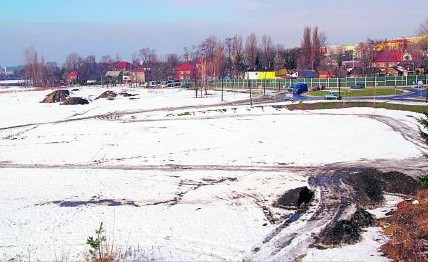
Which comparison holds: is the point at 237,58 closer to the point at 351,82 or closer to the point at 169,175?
the point at 351,82

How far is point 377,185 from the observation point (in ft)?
67.3

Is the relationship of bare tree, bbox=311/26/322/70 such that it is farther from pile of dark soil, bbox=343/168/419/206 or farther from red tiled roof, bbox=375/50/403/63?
pile of dark soil, bbox=343/168/419/206

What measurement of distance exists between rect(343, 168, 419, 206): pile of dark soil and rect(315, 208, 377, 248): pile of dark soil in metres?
2.23

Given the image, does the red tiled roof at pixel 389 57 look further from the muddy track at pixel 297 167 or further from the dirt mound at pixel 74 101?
the muddy track at pixel 297 167

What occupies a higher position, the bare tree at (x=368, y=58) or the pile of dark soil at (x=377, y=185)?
the bare tree at (x=368, y=58)

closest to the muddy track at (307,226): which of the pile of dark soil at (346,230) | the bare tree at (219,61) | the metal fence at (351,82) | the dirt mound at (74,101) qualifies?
the pile of dark soil at (346,230)

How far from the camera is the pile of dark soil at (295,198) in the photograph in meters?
18.4

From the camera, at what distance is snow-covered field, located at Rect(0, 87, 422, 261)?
50.5 ft

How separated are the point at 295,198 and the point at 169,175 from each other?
805cm

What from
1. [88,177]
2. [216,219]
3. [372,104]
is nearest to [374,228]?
[216,219]

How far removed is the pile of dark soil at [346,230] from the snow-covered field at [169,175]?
78 centimetres

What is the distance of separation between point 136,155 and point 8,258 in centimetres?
1694

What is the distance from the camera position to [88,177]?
24.6 m

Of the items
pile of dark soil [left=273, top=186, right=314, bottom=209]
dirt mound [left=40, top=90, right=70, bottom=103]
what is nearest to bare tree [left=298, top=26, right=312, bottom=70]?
dirt mound [left=40, top=90, right=70, bottom=103]
